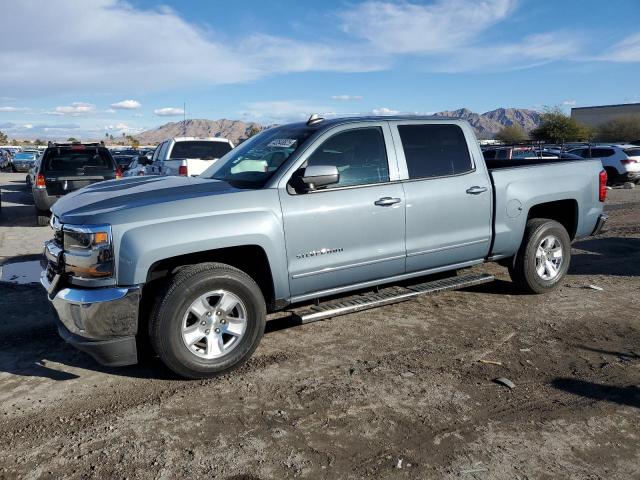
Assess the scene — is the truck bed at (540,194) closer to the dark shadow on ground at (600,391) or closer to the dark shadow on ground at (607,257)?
the dark shadow on ground at (607,257)

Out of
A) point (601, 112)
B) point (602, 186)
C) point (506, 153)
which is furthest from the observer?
point (601, 112)

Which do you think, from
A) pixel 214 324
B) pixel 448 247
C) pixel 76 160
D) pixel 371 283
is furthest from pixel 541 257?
pixel 76 160

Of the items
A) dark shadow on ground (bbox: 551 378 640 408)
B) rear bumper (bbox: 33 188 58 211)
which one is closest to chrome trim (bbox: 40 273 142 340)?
dark shadow on ground (bbox: 551 378 640 408)

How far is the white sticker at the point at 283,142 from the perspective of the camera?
4.98 metres

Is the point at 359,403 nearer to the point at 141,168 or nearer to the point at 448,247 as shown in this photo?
the point at 448,247

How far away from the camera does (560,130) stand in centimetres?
6275

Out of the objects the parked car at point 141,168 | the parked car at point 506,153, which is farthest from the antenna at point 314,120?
the parked car at point 506,153

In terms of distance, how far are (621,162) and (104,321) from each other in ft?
73.9

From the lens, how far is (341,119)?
5164 millimetres

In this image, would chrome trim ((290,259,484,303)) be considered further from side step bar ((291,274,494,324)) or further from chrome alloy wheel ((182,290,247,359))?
chrome alloy wheel ((182,290,247,359))

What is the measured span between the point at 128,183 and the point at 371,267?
2.30 meters

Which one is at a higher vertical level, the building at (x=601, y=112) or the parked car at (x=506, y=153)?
the building at (x=601, y=112)

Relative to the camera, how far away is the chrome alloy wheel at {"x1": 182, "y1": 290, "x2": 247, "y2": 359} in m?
4.15

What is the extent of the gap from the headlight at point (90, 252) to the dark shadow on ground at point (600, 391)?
333 cm
